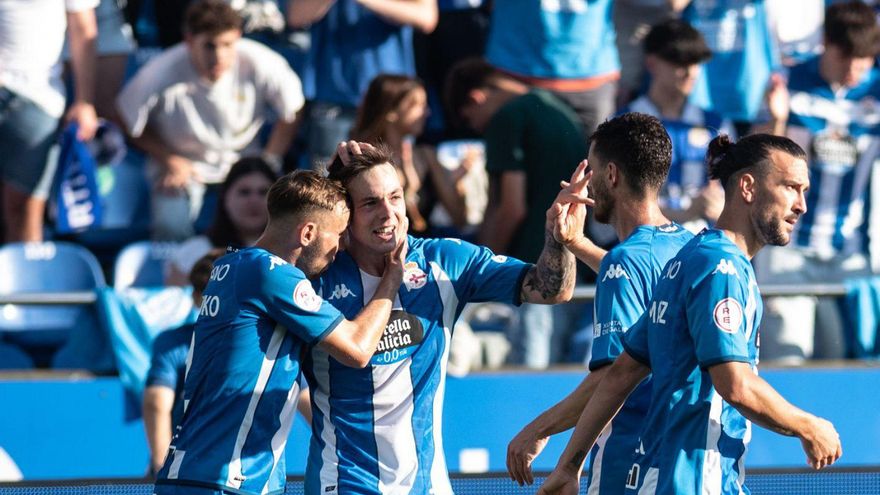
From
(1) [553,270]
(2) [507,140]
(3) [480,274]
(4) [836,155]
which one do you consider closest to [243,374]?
(3) [480,274]

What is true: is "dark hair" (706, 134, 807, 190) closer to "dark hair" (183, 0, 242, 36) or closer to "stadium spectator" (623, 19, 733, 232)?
"stadium spectator" (623, 19, 733, 232)

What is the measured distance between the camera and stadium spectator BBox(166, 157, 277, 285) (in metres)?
8.30

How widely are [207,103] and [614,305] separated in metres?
4.80

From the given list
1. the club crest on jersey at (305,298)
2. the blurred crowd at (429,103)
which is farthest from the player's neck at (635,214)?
the blurred crowd at (429,103)

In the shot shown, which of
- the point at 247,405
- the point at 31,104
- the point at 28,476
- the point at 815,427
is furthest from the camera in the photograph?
the point at 31,104

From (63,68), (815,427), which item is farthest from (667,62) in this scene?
(815,427)

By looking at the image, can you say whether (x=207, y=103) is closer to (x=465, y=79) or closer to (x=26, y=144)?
(x=26, y=144)

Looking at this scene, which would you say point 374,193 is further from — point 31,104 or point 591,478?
point 31,104

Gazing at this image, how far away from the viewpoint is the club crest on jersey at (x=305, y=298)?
16.1 ft

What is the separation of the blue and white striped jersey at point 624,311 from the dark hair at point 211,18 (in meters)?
4.58

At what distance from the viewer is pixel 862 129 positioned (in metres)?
9.38

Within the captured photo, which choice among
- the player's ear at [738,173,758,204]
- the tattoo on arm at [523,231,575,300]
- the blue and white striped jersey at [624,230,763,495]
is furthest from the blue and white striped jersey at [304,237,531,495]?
the player's ear at [738,173,758,204]

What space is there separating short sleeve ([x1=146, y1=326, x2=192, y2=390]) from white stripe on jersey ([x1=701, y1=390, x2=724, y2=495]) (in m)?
3.28

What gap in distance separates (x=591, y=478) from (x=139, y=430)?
3.61 meters
